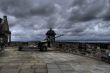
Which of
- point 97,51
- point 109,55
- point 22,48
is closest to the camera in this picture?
point 109,55

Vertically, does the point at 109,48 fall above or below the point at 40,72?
above

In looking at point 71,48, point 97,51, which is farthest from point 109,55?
point 71,48

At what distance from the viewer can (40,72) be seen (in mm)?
7656

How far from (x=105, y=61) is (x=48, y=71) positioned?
4560 millimetres

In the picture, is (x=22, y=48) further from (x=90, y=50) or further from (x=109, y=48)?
(x=109, y=48)

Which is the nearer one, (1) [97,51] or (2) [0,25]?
(1) [97,51]

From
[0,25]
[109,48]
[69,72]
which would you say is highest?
[0,25]

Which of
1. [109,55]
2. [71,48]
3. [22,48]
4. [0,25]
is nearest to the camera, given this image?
[109,55]

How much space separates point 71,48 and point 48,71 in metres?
11.2

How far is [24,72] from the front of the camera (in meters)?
7.64

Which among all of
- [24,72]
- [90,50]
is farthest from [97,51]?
[24,72]

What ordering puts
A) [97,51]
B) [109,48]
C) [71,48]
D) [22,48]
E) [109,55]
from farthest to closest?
1. [22,48]
2. [71,48]
3. [97,51]
4. [109,48]
5. [109,55]

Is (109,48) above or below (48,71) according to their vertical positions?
above

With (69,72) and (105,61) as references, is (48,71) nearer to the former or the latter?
(69,72)
